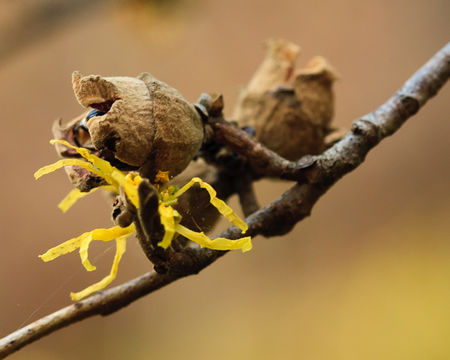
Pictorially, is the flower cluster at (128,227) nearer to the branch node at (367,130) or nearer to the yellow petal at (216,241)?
the yellow petal at (216,241)

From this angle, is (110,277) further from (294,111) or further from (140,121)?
(294,111)

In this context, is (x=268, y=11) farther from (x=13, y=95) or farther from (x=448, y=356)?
(x=448, y=356)

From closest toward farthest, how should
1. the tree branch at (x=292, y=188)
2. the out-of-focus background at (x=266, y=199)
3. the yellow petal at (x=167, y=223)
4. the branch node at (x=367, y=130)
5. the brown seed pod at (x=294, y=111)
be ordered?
the yellow petal at (x=167, y=223), the tree branch at (x=292, y=188), the branch node at (x=367, y=130), the brown seed pod at (x=294, y=111), the out-of-focus background at (x=266, y=199)

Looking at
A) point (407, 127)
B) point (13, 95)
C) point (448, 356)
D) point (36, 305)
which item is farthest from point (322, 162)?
point (13, 95)

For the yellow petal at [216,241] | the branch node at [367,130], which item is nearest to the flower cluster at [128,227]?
the yellow petal at [216,241]

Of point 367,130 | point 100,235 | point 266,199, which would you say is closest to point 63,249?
point 100,235
